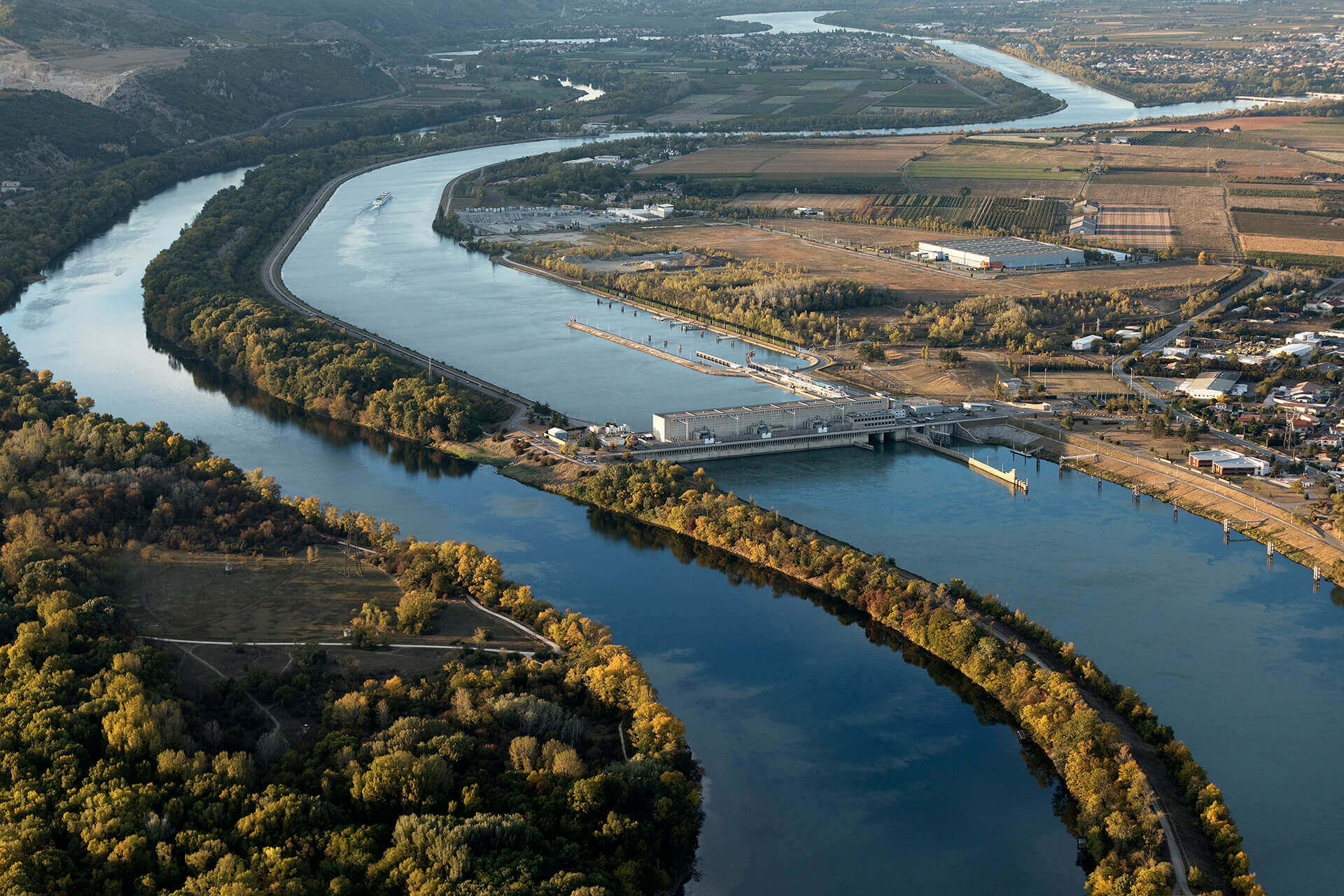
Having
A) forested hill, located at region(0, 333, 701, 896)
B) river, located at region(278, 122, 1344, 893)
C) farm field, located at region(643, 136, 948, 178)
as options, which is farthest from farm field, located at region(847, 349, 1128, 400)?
farm field, located at region(643, 136, 948, 178)

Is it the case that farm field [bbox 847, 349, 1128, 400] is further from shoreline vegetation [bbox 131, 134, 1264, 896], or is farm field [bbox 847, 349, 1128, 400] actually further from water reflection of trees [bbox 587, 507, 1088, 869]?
water reflection of trees [bbox 587, 507, 1088, 869]

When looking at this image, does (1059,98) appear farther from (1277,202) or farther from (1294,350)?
(1294,350)

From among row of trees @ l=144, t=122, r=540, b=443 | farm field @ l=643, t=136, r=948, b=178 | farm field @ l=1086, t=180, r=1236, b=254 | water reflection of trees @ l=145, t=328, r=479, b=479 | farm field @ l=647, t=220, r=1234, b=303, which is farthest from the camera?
farm field @ l=643, t=136, r=948, b=178

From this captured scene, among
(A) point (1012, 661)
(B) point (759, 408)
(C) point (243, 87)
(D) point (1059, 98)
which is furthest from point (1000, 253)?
(C) point (243, 87)

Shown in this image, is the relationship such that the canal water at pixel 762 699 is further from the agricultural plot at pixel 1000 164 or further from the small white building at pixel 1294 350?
the agricultural plot at pixel 1000 164

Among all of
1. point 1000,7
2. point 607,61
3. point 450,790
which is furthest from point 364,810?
point 1000,7
